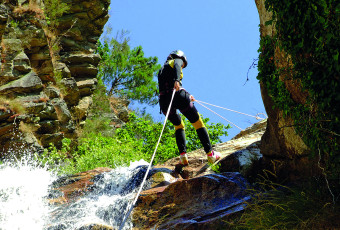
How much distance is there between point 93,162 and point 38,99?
13.5 ft

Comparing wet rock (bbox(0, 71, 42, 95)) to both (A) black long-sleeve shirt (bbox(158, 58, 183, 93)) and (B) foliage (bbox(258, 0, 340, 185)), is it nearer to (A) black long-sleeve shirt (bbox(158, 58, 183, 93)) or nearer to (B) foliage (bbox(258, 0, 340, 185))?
(A) black long-sleeve shirt (bbox(158, 58, 183, 93))

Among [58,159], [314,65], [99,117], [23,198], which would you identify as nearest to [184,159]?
[23,198]

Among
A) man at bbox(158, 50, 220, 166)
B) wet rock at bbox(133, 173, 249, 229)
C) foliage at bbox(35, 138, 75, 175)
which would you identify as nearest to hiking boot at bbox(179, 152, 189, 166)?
man at bbox(158, 50, 220, 166)

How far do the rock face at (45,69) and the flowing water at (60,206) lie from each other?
4857 mm

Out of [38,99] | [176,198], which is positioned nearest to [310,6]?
[176,198]

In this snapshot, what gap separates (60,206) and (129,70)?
21.3 meters

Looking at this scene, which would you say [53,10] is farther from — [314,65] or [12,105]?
[314,65]

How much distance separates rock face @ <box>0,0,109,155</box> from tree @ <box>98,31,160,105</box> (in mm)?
5194

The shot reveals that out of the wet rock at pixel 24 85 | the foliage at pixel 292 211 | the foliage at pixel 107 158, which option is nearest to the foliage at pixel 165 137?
the foliage at pixel 107 158

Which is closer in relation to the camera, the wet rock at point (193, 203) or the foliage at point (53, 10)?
the wet rock at point (193, 203)

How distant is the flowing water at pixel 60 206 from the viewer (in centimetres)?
661

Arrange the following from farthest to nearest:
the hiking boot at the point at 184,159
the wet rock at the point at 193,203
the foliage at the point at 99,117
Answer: the foliage at the point at 99,117 < the hiking boot at the point at 184,159 < the wet rock at the point at 193,203

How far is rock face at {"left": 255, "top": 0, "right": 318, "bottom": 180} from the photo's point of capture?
511 cm

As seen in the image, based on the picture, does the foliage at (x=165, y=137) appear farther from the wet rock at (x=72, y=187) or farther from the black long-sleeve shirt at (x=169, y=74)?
the black long-sleeve shirt at (x=169, y=74)
